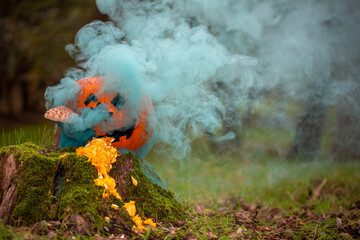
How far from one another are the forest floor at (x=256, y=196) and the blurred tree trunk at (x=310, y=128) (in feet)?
1.14

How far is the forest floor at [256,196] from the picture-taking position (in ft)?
10.8

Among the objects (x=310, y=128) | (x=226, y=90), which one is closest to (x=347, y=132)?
(x=310, y=128)

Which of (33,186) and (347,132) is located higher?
(347,132)

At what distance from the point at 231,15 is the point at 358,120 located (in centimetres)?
323

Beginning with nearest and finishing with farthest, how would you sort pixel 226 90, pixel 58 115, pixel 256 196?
pixel 58 115
pixel 256 196
pixel 226 90

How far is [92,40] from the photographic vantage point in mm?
3980

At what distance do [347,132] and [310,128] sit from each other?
898 millimetres

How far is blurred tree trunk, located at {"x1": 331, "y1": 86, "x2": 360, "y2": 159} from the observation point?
7.17 meters

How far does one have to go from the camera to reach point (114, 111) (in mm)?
3572

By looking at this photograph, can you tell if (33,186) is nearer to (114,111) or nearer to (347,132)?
(114,111)

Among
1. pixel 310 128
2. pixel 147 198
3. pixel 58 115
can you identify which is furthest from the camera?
pixel 310 128

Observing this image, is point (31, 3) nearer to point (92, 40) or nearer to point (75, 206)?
point (92, 40)

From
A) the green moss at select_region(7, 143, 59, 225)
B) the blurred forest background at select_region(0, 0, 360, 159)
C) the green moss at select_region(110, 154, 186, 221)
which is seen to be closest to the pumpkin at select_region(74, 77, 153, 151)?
the green moss at select_region(110, 154, 186, 221)

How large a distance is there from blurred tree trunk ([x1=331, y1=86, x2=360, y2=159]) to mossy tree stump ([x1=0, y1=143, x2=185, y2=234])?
200 inches
